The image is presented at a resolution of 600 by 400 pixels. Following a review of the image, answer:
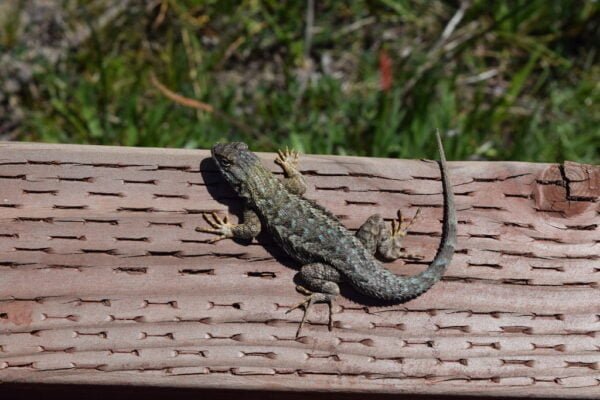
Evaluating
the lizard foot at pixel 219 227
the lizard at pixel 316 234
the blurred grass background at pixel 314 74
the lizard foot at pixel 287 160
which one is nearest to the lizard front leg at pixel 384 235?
the lizard at pixel 316 234

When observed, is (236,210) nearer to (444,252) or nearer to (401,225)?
(401,225)

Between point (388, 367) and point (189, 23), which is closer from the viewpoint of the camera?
point (388, 367)

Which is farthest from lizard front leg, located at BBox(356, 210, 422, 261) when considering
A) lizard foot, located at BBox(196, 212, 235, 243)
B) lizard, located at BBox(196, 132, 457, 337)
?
lizard foot, located at BBox(196, 212, 235, 243)

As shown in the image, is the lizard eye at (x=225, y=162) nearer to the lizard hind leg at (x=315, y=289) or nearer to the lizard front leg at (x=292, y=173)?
the lizard front leg at (x=292, y=173)

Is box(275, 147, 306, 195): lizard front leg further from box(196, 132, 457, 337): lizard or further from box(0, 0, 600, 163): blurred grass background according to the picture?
box(0, 0, 600, 163): blurred grass background

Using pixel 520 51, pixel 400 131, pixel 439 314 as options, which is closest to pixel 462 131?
pixel 400 131

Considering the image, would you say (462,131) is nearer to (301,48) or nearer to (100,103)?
(301,48)
